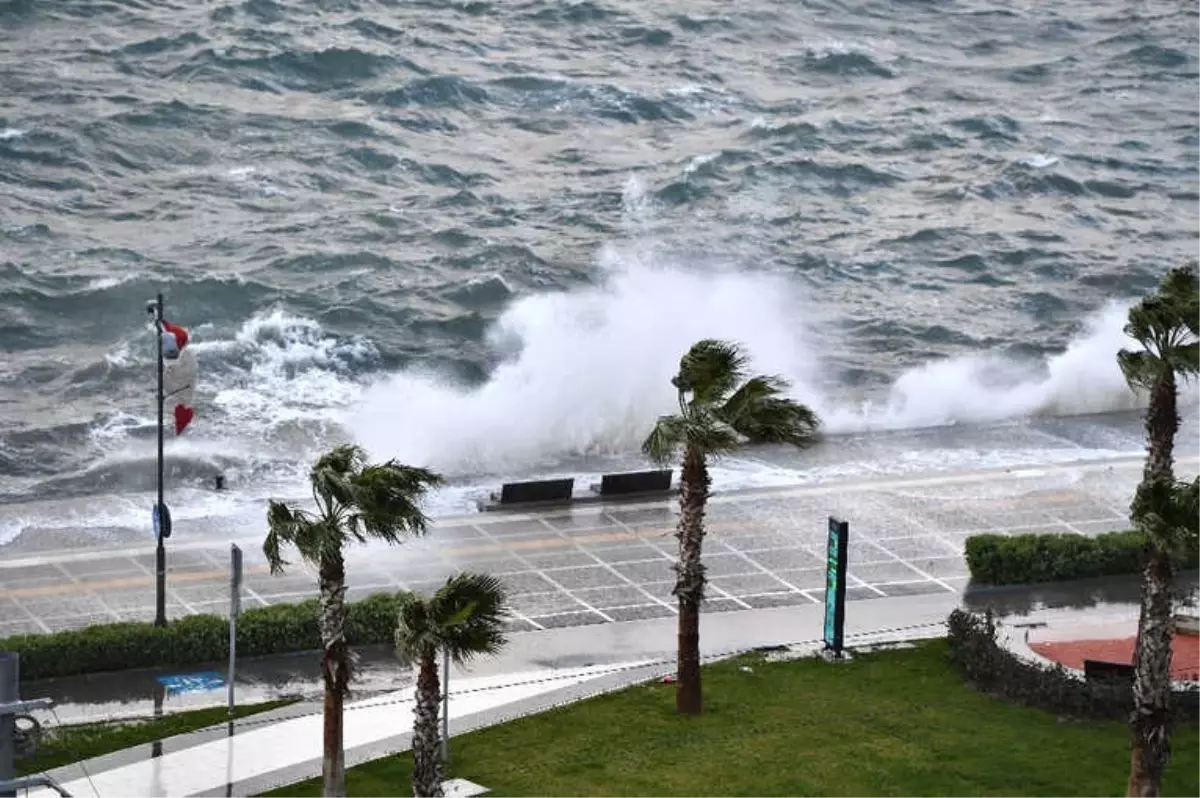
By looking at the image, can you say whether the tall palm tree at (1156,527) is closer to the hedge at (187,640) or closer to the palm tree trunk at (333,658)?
the palm tree trunk at (333,658)

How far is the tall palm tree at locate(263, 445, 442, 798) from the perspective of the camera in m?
27.0

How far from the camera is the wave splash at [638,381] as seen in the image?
184 ft

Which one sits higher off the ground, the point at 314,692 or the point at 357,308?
the point at 357,308

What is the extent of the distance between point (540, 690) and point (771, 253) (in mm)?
46467

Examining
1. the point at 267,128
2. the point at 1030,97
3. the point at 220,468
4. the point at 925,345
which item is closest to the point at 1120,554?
the point at 220,468

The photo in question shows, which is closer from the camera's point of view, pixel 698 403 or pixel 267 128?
pixel 698 403

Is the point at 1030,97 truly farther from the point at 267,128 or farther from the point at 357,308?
the point at 357,308

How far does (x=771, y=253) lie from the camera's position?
78688mm

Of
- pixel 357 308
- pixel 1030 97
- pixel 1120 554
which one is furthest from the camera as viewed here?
pixel 1030 97

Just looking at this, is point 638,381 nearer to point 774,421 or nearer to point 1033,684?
point 1033,684

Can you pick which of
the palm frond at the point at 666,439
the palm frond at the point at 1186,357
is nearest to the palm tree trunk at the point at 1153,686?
the palm frond at the point at 1186,357

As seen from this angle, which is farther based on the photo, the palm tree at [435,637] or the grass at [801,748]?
the grass at [801,748]

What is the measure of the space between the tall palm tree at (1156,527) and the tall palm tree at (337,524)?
9.68m

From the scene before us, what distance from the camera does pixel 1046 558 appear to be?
132 ft
